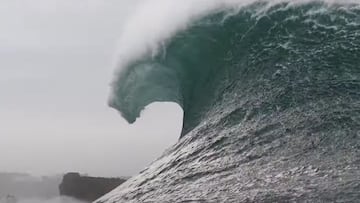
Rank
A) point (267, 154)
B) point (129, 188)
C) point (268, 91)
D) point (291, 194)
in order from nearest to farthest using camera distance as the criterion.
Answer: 1. point (291, 194)
2. point (267, 154)
3. point (129, 188)
4. point (268, 91)

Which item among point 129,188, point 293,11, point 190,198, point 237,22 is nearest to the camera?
point 190,198

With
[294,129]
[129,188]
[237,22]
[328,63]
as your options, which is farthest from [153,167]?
[237,22]

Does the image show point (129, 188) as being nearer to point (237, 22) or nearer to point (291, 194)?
point (291, 194)

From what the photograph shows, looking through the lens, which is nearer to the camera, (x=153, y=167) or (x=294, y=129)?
(x=294, y=129)

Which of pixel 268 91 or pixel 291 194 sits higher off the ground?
pixel 268 91

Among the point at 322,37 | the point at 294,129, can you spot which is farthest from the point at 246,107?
the point at 322,37

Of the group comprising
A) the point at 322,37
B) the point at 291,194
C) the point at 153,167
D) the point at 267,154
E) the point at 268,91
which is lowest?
the point at 291,194
